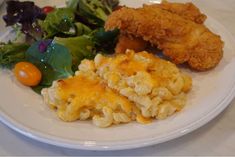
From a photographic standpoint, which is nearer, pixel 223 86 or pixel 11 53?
pixel 223 86

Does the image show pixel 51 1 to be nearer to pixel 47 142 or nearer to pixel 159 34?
pixel 159 34

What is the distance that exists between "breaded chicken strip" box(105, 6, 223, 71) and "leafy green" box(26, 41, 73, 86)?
22 cm

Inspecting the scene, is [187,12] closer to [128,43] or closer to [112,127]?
[128,43]

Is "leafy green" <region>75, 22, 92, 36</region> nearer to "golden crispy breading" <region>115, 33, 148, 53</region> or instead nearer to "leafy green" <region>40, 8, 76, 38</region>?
"leafy green" <region>40, 8, 76, 38</region>

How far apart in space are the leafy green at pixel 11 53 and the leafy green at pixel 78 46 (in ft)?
0.42

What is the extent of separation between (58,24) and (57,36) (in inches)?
1.9

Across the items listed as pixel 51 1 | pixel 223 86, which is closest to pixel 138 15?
pixel 223 86

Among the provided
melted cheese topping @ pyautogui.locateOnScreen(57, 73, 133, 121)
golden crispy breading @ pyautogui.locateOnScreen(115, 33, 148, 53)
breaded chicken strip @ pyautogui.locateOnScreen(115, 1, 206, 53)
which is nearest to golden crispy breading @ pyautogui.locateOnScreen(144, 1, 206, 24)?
breaded chicken strip @ pyautogui.locateOnScreen(115, 1, 206, 53)

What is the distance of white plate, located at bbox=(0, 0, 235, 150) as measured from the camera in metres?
1.04

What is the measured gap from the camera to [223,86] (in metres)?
1.23

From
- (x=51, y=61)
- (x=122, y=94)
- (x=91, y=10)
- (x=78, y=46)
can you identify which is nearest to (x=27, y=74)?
(x=51, y=61)

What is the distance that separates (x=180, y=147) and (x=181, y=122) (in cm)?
9

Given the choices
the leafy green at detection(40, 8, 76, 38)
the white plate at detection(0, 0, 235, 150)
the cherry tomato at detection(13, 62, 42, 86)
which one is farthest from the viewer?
the leafy green at detection(40, 8, 76, 38)

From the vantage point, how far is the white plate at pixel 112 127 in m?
1.04
